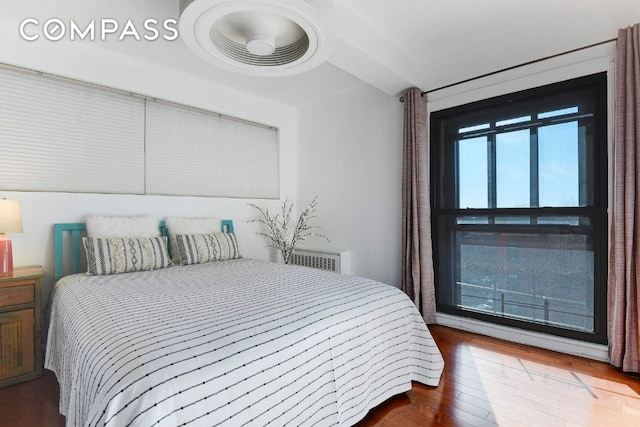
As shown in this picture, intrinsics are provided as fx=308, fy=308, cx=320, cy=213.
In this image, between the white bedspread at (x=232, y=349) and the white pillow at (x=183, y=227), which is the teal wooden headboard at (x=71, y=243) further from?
the white pillow at (x=183, y=227)

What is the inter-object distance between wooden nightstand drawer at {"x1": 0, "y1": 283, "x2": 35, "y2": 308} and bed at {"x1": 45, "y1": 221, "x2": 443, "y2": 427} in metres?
0.19

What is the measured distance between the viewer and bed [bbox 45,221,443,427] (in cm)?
92

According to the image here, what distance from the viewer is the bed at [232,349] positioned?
3.00 feet

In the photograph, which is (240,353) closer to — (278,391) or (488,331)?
(278,391)

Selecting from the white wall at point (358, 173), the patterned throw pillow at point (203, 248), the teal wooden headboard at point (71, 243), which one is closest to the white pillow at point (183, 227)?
the patterned throw pillow at point (203, 248)

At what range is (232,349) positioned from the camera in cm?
106

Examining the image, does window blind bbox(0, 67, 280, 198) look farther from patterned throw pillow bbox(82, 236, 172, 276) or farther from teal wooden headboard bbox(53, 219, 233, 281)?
patterned throw pillow bbox(82, 236, 172, 276)

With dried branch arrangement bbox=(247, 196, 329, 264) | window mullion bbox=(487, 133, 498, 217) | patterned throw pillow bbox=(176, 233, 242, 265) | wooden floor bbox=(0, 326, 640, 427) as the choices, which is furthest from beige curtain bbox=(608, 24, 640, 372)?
patterned throw pillow bbox=(176, 233, 242, 265)

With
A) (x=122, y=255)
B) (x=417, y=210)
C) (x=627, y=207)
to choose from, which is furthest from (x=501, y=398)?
(x=122, y=255)

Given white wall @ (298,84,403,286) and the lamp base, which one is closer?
the lamp base

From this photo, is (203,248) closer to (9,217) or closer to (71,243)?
(71,243)

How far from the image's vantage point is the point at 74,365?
1198 mm

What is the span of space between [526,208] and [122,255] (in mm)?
3244

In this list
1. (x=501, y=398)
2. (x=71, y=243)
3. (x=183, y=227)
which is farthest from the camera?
(x=183, y=227)
